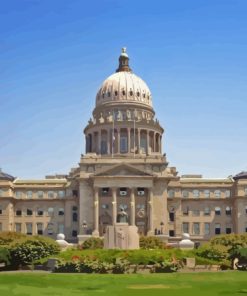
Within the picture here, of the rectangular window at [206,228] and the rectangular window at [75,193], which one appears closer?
the rectangular window at [75,193]

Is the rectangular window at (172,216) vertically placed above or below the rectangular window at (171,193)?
below

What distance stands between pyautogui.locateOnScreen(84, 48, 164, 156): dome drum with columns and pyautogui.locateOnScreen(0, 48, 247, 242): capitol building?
224mm

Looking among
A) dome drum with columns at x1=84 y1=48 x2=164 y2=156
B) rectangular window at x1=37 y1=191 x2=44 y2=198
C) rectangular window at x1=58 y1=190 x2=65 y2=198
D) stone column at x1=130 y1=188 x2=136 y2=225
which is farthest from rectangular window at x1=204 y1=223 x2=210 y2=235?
rectangular window at x1=37 y1=191 x2=44 y2=198

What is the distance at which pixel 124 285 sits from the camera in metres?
34.6

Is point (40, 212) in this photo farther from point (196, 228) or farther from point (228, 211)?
point (228, 211)

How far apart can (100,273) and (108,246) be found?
747 inches

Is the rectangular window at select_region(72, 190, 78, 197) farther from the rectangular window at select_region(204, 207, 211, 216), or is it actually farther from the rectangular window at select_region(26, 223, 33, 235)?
the rectangular window at select_region(204, 207, 211, 216)

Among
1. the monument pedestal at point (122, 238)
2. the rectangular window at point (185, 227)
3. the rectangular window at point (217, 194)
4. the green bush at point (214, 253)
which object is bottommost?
the green bush at point (214, 253)

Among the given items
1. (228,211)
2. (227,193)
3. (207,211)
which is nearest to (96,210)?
(207,211)

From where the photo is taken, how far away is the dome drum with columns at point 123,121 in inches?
5217

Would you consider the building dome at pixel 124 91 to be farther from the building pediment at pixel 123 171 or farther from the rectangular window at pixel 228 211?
the rectangular window at pixel 228 211

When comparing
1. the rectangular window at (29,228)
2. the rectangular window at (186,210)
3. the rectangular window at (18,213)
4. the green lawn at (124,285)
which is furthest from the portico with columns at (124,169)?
the green lawn at (124,285)

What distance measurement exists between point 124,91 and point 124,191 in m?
33.8

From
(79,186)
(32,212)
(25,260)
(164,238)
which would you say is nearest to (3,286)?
(25,260)
